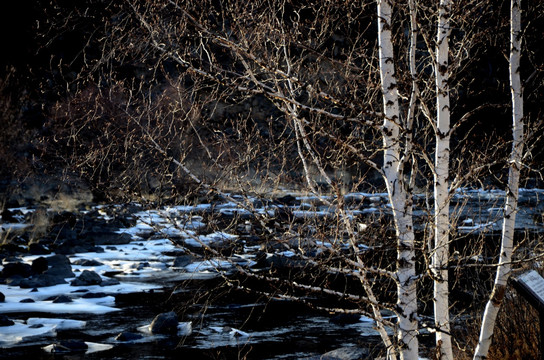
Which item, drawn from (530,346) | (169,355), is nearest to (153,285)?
(169,355)

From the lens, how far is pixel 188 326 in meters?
8.95

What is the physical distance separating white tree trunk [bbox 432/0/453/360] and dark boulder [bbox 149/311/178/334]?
5.01 meters

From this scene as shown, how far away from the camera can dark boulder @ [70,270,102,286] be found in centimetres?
1155

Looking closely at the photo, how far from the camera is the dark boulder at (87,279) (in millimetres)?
11547

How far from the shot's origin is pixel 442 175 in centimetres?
443

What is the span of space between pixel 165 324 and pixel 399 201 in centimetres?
548

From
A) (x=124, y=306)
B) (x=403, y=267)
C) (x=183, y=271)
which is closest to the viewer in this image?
(x=403, y=267)

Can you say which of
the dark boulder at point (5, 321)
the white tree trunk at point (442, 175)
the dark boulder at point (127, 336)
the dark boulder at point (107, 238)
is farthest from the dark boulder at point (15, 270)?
the white tree trunk at point (442, 175)

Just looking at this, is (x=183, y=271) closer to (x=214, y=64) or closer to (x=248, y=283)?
(x=248, y=283)

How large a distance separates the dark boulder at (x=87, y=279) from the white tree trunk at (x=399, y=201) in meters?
8.44

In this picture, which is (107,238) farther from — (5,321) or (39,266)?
(5,321)

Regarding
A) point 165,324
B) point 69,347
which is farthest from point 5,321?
point 165,324

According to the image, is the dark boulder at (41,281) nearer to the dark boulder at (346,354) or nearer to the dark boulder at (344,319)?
the dark boulder at (344,319)

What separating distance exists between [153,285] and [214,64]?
311 inches
